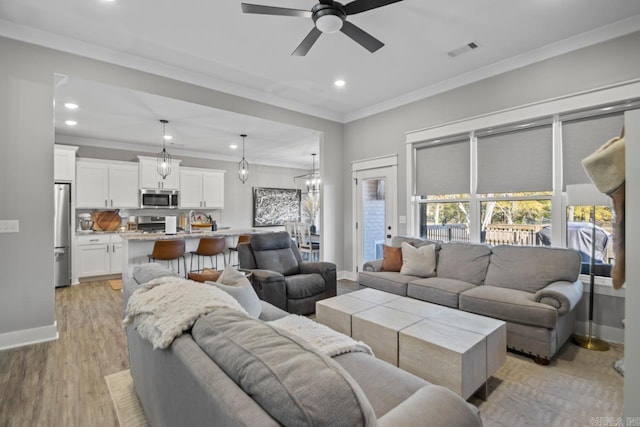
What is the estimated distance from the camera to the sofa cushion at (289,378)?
0.71 metres

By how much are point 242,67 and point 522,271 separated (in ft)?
12.7

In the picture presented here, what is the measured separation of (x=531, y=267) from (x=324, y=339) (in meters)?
2.52

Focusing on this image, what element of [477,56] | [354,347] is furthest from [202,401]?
[477,56]

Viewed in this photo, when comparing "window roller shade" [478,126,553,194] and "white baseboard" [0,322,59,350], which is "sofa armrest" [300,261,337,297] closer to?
"window roller shade" [478,126,553,194]

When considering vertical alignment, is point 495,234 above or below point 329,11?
below

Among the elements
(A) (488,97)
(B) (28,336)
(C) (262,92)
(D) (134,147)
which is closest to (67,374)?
(B) (28,336)

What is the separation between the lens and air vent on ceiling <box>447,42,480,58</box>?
3.31 metres

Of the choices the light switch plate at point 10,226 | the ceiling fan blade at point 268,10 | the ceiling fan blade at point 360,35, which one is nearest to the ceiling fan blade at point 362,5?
the ceiling fan blade at point 360,35

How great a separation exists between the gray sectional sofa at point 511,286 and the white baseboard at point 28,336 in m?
3.35

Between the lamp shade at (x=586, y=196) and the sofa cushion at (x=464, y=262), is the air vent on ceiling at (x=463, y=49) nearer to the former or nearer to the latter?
the lamp shade at (x=586, y=196)

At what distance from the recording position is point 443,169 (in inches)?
171

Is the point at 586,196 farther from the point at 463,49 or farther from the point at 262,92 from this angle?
the point at 262,92

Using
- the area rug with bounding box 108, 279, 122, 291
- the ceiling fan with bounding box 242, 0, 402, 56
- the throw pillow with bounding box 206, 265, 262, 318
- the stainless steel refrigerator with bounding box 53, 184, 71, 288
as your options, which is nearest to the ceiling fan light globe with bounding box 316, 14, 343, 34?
the ceiling fan with bounding box 242, 0, 402, 56

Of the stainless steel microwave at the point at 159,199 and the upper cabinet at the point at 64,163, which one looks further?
the stainless steel microwave at the point at 159,199
